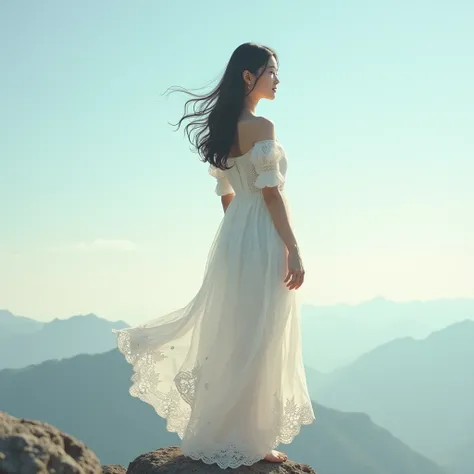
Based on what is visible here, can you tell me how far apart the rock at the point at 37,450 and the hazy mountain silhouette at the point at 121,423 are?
127 m

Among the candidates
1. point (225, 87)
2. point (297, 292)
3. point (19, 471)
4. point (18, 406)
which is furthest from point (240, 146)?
point (18, 406)

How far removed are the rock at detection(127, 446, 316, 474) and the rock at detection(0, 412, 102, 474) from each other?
Result: 1.04 metres

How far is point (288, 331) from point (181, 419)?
46.7 inches

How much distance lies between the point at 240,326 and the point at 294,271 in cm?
62

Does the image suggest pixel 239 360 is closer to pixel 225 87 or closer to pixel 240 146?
pixel 240 146

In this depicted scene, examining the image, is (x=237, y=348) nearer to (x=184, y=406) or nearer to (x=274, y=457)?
(x=184, y=406)

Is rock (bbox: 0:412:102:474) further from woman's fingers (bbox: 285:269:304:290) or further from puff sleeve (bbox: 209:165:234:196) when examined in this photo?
puff sleeve (bbox: 209:165:234:196)

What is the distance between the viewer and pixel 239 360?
4.46 meters

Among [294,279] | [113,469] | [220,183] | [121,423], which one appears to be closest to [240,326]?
[294,279]

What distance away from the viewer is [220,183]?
5.30 m

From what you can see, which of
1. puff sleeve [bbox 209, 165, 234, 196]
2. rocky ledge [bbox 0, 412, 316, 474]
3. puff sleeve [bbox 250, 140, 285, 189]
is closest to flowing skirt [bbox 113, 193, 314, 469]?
puff sleeve [bbox 250, 140, 285, 189]

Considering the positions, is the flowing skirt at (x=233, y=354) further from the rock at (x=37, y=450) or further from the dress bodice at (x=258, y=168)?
the rock at (x=37, y=450)

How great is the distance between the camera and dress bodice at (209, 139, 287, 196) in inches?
179

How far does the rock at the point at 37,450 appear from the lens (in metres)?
3.03
